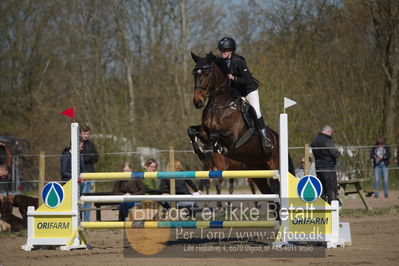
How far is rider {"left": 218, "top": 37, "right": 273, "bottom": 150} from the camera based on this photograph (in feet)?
25.0

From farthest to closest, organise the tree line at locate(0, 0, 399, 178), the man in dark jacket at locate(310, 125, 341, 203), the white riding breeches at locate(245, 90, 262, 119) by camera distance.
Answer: the tree line at locate(0, 0, 399, 178) < the man in dark jacket at locate(310, 125, 341, 203) < the white riding breeches at locate(245, 90, 262, 119)

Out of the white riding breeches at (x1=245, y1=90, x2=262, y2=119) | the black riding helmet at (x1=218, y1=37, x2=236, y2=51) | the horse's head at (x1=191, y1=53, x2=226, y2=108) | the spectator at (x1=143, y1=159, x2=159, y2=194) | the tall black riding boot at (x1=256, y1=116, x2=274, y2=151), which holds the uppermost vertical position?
the black riding helmet at (x1=218, y1=37, x2=236, y2=51)

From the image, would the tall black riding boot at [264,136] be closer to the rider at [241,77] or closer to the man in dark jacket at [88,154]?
the rider at [241,77]

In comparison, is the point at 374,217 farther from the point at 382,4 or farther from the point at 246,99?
the point at 382,4

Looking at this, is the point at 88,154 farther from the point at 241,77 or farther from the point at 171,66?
the point at 171,66

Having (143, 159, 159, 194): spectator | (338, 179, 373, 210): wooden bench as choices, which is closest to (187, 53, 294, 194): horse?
(143, 159, 159, 194): spectator

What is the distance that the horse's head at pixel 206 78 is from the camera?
7281 mm

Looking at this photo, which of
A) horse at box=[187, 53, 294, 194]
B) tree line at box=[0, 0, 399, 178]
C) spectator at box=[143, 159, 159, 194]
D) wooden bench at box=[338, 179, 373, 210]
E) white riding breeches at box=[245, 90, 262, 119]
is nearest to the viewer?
horse at box=[187, 53, 294, 194]

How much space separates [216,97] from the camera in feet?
25.4

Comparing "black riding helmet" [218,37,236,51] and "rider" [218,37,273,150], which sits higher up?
"black riding helmet" [218,37,236,51]

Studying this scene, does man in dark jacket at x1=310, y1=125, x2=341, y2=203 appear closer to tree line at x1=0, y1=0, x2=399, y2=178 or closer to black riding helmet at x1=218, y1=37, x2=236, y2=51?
black riding helmet at x1=218, y1=37, x2=236, y2=51

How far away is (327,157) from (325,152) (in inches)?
3.9

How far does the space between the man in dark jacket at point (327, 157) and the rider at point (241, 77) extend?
397cm

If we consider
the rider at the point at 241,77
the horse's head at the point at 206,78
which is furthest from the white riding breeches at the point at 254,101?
the horse's head at the point at 206,78
